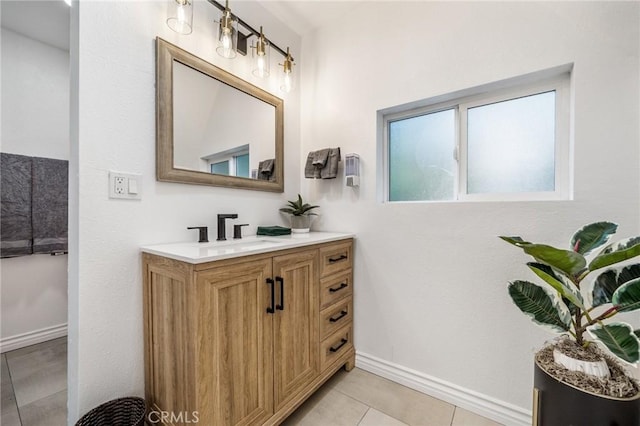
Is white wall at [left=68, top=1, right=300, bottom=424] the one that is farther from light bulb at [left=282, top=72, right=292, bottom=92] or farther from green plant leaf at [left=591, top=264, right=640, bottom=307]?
green plant leaf at [left=591, top=264, right=640, bottom=307]

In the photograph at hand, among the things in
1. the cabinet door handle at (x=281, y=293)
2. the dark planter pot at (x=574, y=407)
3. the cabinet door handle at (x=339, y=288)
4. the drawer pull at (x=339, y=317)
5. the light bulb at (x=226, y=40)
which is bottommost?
the drawer pull at (x=339, y=317)

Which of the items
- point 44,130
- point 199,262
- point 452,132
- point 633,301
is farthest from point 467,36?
point 44,130

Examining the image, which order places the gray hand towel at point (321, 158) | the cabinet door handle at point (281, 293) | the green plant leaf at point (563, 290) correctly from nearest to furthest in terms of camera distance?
the green plant leaf at point (563, 290) < the cabinet door handle at point (281, 293) < the gray hand towel at point (321, 158)

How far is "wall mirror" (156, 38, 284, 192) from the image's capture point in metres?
1.36

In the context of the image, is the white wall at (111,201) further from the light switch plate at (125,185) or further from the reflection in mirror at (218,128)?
the reflection in mirror at (218,128)

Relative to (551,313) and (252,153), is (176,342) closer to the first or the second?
(252,153)

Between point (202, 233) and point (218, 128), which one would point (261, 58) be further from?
point (202, 233)

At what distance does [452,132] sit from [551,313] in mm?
1158

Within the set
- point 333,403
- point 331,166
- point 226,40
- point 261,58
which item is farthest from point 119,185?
point 333,403

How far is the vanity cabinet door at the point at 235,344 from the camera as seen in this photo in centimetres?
100

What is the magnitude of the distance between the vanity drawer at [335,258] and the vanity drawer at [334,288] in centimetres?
5

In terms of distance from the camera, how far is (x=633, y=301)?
0.79m

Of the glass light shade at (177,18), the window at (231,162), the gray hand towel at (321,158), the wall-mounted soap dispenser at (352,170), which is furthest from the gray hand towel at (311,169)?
the glass light shade at (177,18)

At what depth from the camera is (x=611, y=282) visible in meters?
0.90
